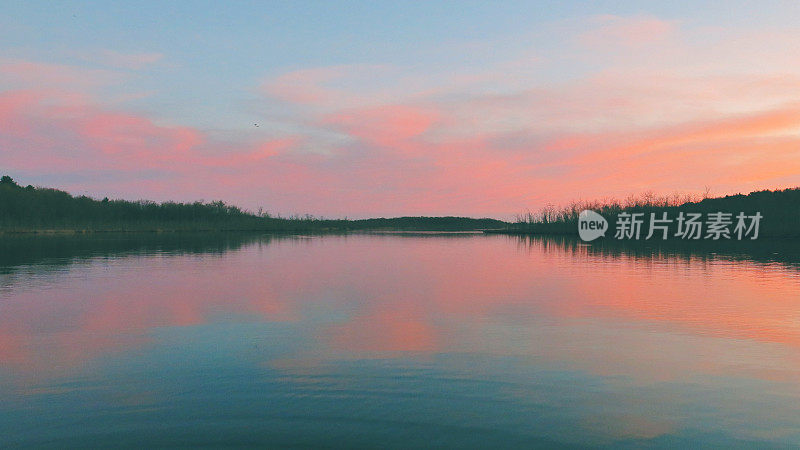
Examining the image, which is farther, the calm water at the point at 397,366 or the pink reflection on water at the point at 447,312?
the pink reflection on water at the point at 447,312

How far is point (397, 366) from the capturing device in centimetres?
833

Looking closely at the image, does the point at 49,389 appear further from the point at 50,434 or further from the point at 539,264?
the point at 539,264

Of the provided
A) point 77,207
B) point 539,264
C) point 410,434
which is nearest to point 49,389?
point 410,434

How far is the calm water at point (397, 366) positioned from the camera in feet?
19.4

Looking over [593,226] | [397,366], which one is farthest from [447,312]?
[593,226]

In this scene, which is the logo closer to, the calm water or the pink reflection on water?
the pink reflection on water

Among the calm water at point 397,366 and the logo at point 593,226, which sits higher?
the logo at point 593,226

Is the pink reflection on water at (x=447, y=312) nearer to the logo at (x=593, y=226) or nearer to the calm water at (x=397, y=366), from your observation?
the calm water at (x=397, y=366)

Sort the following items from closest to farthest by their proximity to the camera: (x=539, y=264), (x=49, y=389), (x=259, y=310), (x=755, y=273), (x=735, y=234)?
1. (x=49, y=389)
2. (x=259, y=310)
3. (x=755, y=273)
4. (x=539, y=264)
5. (x=735, y=234)

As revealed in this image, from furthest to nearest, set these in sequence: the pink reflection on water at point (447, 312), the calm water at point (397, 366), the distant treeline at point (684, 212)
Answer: the distant treeline at point (684, 212) → the pink reflection on water at point (447, 312) → the calm water at point (397, 366)

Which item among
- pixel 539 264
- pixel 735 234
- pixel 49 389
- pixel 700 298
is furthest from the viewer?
pixel 735 234

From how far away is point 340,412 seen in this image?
6340 millimetres

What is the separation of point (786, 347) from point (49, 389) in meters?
11.8

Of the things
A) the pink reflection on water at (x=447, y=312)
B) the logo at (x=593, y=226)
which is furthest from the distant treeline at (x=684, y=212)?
the pink reflection on water at (x=447, y=312)
